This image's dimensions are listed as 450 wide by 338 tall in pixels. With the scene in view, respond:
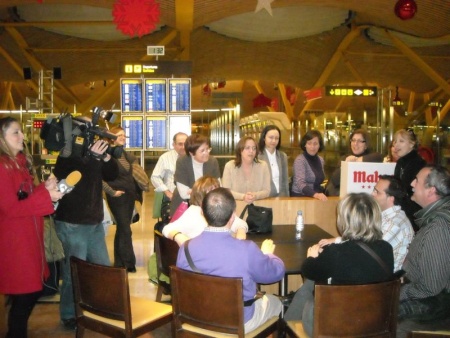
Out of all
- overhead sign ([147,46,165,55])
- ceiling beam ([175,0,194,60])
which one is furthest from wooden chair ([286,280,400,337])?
ceiling beam ([175,0,194,60])

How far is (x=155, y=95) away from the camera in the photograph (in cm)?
641

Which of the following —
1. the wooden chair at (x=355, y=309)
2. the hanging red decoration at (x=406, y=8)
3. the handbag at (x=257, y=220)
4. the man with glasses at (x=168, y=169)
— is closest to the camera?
the wooden chair at (x=355, y=309)

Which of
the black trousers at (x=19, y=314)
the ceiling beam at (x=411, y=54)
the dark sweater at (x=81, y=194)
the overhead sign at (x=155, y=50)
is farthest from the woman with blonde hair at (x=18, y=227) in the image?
the ceiling beam at (x=411, y=54)

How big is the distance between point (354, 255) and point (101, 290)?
4.26 ft

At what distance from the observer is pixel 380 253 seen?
265cm

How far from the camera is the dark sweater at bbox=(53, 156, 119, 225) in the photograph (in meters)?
3.68

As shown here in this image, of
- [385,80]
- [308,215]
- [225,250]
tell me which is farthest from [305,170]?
[385,80]

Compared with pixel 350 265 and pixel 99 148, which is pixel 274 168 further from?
pixel 350 265

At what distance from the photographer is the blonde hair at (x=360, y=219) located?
8.76ft

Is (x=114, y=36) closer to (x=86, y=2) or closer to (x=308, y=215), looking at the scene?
(x=86, y=2)

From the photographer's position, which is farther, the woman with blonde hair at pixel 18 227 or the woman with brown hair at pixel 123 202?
the woman with brown hair at pixel 123 202

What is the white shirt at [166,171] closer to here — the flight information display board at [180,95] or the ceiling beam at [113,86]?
the flight information display board at [180,95]

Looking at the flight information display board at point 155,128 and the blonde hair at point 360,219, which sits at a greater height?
the flight information display board at point 155,128

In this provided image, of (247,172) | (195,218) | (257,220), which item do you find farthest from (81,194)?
(247,172)
